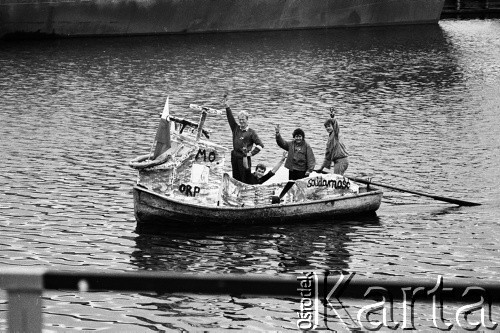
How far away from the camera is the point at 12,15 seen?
6825 centimetres

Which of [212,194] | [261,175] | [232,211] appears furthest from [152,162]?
[261,175]

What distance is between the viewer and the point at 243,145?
906 inches

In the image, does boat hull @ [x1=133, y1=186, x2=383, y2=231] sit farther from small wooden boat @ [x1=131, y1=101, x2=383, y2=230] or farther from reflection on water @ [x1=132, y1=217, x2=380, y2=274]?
reflection on water @ [x1=132, y1=217, x2=380, y2=274]

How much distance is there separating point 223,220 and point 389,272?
4.60 metres

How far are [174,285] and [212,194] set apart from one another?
17812 millimetres

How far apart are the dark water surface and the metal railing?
35.5 feet

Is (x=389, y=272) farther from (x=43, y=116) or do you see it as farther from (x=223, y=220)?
(x=43, y=116)

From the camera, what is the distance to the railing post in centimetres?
468

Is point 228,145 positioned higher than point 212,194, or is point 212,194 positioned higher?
point 228,145

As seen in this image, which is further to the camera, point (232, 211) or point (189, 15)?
point (189, 15)

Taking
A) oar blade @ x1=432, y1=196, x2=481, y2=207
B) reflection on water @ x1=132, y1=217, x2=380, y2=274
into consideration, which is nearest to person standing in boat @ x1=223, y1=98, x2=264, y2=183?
reflection on water @ x1=132, y1=217, x2=380, y2=274

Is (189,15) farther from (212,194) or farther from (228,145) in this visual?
(212,194)

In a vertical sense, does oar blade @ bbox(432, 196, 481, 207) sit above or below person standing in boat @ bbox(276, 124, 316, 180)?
below

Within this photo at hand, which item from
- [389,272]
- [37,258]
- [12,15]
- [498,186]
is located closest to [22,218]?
[37,258]
